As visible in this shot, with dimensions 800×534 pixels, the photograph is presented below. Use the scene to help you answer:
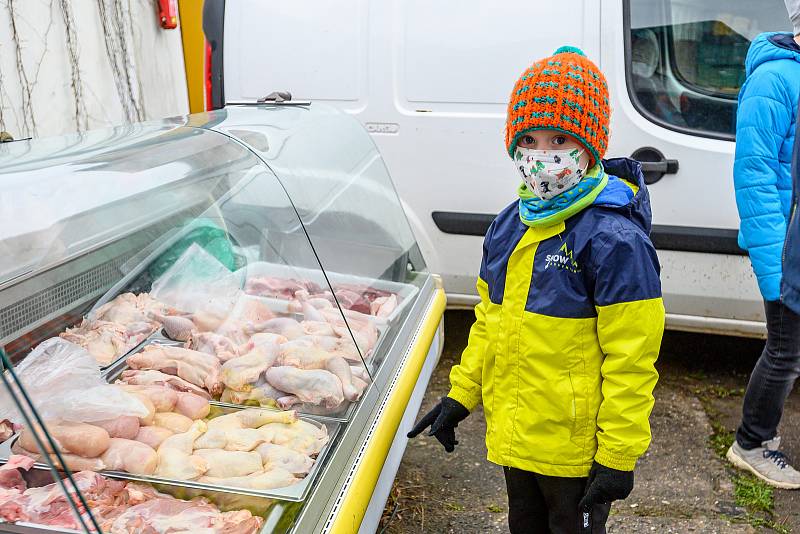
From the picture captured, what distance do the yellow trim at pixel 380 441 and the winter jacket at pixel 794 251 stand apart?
3.80 feet

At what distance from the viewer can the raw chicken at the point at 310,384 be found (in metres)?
2.01

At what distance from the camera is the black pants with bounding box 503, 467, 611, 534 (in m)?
1.88

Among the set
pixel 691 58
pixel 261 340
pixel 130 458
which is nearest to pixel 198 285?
pixel 261 340

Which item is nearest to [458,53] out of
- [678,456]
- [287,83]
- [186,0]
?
[287,83]

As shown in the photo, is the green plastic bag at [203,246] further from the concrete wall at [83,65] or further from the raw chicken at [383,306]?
the concrete wall at [83,65]

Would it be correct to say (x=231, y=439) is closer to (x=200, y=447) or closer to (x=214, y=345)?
(x=200, y=447)

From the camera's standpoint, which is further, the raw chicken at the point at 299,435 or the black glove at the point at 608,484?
the raw chicken at the point at 299,435

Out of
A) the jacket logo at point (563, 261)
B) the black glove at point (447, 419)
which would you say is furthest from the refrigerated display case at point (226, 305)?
the jacket logo at point (563, 261)

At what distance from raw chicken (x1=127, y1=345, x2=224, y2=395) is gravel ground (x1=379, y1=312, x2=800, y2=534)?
109 cm

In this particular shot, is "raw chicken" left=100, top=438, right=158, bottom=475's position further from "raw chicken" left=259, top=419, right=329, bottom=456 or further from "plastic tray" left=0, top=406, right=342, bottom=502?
"raw chicken" left=259, top=419, right=329, bottom=456

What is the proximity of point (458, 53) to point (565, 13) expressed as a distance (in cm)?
52

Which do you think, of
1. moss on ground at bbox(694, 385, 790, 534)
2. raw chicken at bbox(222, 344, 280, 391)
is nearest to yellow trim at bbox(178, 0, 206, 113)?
raw chicken at bbox(222, 344, 280, 391)

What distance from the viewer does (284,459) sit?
1749 millimetres

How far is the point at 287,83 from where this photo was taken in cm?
380
